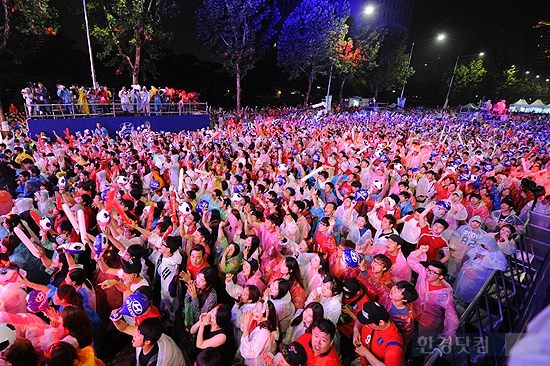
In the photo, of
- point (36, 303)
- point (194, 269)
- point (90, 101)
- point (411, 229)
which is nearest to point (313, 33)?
point (90, 101)

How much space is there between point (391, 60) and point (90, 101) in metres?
33.1

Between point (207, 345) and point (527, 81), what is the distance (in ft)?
228

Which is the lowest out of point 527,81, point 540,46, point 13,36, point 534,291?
point 534,291

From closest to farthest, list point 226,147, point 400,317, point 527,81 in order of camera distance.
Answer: point 400,317 < point 226,147 < point 527,81

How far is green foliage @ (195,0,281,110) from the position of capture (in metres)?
21.4

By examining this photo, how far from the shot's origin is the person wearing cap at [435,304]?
311 cm

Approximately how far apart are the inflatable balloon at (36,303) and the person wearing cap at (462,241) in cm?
533

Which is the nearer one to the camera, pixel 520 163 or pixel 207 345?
pixel 207 345

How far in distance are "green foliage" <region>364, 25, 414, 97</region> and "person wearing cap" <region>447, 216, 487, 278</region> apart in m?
34.6

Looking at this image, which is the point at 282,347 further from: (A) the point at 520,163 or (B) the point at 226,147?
(A) the point at 520,163

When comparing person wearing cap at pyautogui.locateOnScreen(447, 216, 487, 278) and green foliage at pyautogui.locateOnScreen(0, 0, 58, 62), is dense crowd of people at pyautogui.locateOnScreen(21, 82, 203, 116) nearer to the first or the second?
green foliage at pyautogui.locateOnScreen(0, 0, 58, 62)

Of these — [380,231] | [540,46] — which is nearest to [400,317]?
[380,231]

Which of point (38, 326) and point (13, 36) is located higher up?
point (13, 36)

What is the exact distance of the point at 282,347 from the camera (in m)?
2.49
